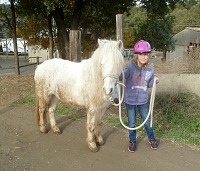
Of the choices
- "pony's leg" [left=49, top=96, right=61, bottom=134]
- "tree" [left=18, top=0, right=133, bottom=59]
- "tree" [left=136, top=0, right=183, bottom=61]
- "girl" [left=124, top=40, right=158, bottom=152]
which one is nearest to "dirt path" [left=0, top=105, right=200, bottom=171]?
"pony's leg" [left=49, top=96, right=61, bottom=134]

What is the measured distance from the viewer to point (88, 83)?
10.8ft

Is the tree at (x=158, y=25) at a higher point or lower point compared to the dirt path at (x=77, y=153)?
higher

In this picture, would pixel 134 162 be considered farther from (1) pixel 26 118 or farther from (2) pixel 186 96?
(1) pixel 26 118

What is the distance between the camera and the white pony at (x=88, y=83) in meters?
2.71

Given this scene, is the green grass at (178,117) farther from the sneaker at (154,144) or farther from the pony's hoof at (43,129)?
the pony's hoof at (43,129)

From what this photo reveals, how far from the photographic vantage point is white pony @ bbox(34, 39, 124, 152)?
2.71 metres

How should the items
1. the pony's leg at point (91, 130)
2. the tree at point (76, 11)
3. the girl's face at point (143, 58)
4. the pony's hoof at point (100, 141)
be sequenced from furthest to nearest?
the tree at point (76, 11)
the pony's hoof at point (100, 141)
the pony's leg at point (91, 130)
the girl's face at point (143, 58)

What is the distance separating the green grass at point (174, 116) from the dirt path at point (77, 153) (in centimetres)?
27

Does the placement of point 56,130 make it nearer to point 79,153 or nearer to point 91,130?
point 79,153

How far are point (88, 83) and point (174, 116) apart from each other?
2.16m

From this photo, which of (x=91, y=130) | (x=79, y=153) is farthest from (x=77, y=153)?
(x=91, y=130)

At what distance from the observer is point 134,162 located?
3162mm

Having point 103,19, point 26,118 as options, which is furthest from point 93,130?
point 103,19

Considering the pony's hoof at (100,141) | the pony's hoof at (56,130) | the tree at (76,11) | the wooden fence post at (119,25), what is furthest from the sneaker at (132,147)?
the tree at (76,11)
